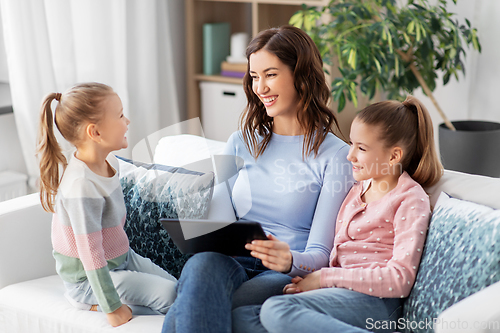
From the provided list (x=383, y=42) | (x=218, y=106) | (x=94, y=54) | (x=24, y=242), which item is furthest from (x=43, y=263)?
(x=218, y=106)

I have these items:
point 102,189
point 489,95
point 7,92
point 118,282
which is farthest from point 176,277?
point 489,95

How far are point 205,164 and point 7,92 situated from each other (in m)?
1.40

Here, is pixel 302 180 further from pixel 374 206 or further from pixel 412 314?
pixel 412 314

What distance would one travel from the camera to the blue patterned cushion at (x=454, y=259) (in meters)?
1.10

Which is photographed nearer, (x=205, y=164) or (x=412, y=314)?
(x=412, y=314)

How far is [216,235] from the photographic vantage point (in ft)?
3.85

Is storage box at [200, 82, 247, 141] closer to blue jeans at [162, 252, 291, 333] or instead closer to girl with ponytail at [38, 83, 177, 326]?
girl with ponytail at [38, 83, 177, 326]

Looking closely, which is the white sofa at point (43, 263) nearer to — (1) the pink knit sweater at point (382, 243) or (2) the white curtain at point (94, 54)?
(1) the pink knit sweater at point (382, 243)

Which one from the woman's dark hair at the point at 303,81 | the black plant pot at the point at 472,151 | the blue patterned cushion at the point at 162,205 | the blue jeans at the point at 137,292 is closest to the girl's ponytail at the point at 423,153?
the woman's dark hair at the point at 303,81

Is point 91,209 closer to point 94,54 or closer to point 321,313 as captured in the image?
point 321,313

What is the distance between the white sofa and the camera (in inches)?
51.1

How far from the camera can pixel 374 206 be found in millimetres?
1306

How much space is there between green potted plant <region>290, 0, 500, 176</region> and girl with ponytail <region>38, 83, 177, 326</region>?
129 cm

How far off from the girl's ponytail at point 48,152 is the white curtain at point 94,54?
400mm
